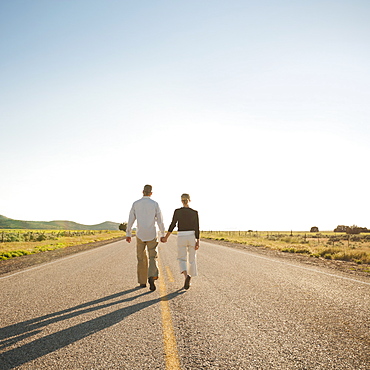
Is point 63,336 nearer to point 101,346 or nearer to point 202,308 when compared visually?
point 101,346

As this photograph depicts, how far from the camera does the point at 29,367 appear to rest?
324 cm

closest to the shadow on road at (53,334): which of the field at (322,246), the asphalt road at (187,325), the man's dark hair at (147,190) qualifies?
the asphalt road at (187,325)

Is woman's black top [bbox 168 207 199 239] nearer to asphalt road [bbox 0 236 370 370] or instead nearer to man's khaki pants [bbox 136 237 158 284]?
man's khaki pants [bbox 136 237 158 284]

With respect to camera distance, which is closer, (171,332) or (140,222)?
(171,332)

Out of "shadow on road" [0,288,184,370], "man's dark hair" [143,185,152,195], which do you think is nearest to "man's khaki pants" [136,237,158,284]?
"man's dark hair" [143,185,152,195]

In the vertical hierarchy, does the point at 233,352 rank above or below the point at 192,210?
below

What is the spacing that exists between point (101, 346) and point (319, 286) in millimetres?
5669

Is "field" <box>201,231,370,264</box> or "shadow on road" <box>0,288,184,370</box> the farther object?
"field" <box>201,231,370,264</box>

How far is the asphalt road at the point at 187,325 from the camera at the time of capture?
3.37m

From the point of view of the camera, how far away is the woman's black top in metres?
7.75

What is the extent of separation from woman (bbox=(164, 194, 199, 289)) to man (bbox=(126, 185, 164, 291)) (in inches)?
16.0

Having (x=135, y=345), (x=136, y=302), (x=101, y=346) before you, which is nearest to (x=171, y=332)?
(x=135, y=345)

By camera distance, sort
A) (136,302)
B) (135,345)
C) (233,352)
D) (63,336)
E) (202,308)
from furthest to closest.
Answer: (136,302) → (202,308) → (63,336) → (135,345) → (233,352)

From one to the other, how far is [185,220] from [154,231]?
2.60 ft
